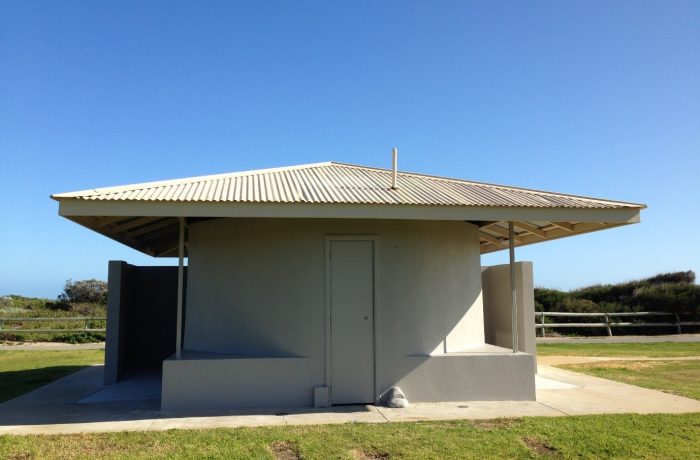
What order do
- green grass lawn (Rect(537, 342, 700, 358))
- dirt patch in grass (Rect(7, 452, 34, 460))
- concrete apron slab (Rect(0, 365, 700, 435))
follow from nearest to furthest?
dirt patch in grass (Rect(7, 452, 34, 460)), concrete apron slab (Rect(0, 365, 700, 435)), green grass lawn (Rect(537, 342, 700, 358))

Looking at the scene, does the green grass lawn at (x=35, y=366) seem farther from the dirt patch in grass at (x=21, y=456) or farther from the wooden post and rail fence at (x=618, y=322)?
the wooden post and rail fence at (x=618, y=322)

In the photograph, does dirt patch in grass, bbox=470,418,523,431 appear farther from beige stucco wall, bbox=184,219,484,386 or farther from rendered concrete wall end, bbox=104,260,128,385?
rendered concrete wall end, bbox=104,260,128,385

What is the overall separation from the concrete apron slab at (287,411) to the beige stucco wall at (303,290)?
950 millimetres

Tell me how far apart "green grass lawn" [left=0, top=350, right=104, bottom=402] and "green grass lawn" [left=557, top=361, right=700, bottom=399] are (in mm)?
11824

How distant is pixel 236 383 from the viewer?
8875mm

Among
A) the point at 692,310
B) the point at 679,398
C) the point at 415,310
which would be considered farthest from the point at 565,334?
the point at 415,310

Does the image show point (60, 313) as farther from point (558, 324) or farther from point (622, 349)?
point (622, 349)

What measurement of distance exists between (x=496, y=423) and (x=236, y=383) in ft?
12.8

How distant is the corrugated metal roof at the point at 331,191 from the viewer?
8.41 meters

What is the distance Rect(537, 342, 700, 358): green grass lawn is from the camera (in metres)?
17.3

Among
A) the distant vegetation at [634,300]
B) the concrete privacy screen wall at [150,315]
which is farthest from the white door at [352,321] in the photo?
the distant vegetation at [634,300]

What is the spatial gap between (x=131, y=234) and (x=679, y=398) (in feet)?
35.7

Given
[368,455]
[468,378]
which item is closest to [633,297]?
[468,378]

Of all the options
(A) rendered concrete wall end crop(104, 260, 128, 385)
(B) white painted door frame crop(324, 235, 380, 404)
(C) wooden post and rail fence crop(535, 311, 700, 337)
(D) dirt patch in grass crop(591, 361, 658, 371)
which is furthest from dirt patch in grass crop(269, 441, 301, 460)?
(C) wooden post and rail fence crop(535, 311, 700, 337)
